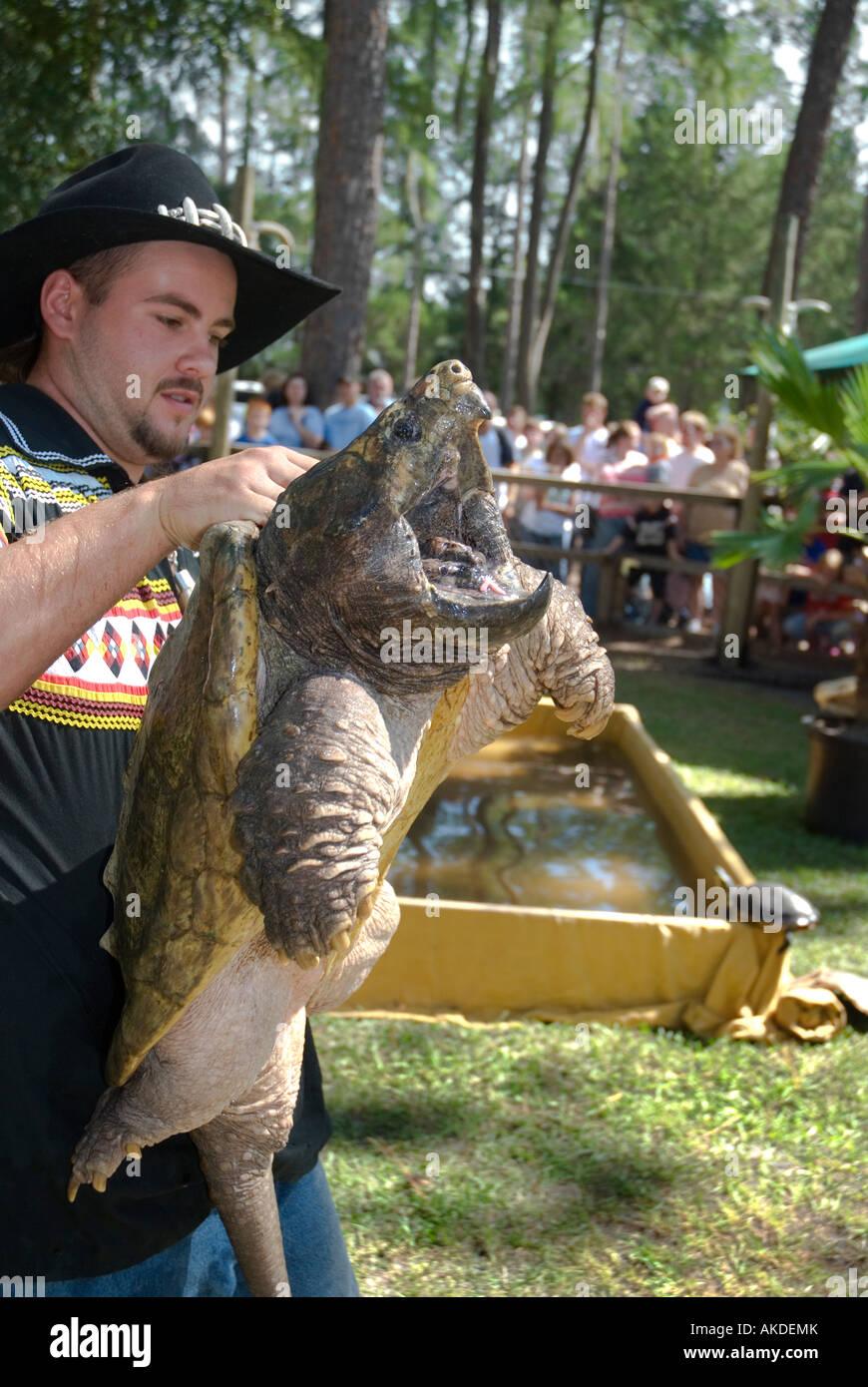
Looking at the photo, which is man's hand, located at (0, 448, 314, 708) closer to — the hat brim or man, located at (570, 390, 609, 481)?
the hat brim

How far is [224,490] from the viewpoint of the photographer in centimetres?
113

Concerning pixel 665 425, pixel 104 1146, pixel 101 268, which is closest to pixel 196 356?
pixel 101 268

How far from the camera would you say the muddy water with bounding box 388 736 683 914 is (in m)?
4.69

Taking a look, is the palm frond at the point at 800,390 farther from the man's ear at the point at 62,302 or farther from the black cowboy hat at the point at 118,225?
the man's ear at the point at 62,302

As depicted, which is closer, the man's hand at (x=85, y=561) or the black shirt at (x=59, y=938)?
the man's hand at (x=85, y=561)

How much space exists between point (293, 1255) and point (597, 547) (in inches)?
385

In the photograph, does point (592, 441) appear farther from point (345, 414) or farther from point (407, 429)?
point (407, 429)

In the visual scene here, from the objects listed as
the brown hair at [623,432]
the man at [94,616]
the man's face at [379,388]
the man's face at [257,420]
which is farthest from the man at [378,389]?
the man at [94,616]

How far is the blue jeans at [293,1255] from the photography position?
1.66 metres

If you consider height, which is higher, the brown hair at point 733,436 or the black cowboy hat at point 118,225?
the brown hair at point 733,436

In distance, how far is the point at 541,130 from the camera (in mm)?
21344

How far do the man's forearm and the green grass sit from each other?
1.83 m

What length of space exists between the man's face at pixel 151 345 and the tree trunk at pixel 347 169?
7.58 m

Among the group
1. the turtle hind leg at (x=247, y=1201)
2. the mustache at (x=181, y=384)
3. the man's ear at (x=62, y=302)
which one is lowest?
the turtle hind leg at (x=247, y=1201)
